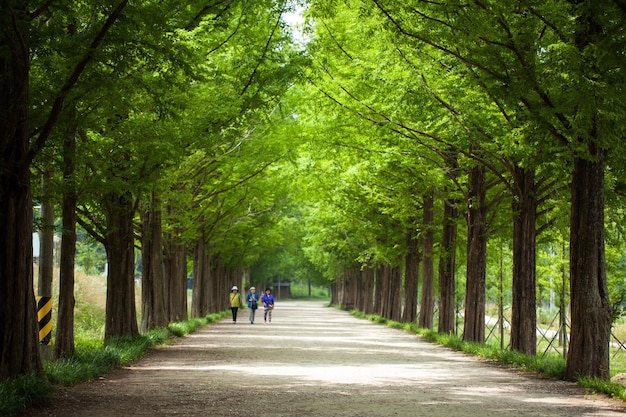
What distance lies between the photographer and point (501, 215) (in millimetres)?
26391

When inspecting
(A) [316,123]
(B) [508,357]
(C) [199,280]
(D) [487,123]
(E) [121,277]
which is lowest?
(B) [508,357]

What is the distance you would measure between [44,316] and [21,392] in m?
5.90

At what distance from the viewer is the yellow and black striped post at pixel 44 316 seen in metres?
15.1

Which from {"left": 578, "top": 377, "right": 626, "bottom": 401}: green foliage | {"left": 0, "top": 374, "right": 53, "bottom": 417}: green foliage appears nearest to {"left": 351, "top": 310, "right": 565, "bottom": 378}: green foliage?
{"left": 578, "top": 377, "right": 626, "bottom": 401}: green foliage

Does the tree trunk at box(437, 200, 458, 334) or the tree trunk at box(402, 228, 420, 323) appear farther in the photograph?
the tree trunk at box(402, 228, 420, 323)

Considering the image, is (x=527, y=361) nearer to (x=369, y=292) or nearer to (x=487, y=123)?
(x=487, y=123)

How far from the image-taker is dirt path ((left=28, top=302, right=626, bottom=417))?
10.0 metres

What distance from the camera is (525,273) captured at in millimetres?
18641

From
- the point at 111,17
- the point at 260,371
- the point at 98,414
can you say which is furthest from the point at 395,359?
the point at 111,17

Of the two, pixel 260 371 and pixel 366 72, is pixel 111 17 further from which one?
pixel 366 72

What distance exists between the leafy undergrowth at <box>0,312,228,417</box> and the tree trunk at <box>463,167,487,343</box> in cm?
786

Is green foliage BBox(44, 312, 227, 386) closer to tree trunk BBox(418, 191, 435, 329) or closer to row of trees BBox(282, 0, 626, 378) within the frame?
row of trees BBox(282, 0, 626, 378)

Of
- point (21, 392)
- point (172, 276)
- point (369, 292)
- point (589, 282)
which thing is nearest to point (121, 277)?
point (21, 392)

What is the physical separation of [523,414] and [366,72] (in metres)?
9.90
